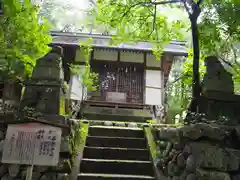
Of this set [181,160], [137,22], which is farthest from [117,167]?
[137,22]

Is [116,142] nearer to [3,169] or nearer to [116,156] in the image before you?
[116,156]

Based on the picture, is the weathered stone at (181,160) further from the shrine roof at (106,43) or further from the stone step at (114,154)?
the shrine roof at (106,43)

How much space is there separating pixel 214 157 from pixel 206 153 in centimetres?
13

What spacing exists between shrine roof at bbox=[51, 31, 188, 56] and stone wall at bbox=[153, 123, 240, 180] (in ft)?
27.6

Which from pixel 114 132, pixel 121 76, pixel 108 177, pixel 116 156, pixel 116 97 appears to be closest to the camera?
pixel 108 177

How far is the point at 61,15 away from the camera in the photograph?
2145cm

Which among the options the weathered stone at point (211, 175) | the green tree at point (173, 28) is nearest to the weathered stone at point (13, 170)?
the weathered stone at point (211, 175)

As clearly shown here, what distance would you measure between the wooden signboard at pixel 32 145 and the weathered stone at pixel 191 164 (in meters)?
1.97

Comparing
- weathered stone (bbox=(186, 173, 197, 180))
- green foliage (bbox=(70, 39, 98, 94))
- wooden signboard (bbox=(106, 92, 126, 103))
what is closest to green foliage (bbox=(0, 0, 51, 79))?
green foliage (bbox=(70, 39, 98, 94))

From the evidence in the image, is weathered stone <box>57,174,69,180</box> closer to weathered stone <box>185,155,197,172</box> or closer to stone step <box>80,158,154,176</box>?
stone step <box>80,158,154,176</box>

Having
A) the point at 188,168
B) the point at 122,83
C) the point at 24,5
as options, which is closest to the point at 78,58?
the point at 122,83

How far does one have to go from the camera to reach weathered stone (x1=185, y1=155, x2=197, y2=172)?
12.0 ft

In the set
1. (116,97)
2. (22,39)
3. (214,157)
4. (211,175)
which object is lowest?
(211,175)

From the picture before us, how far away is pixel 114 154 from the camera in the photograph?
17.1 feet
